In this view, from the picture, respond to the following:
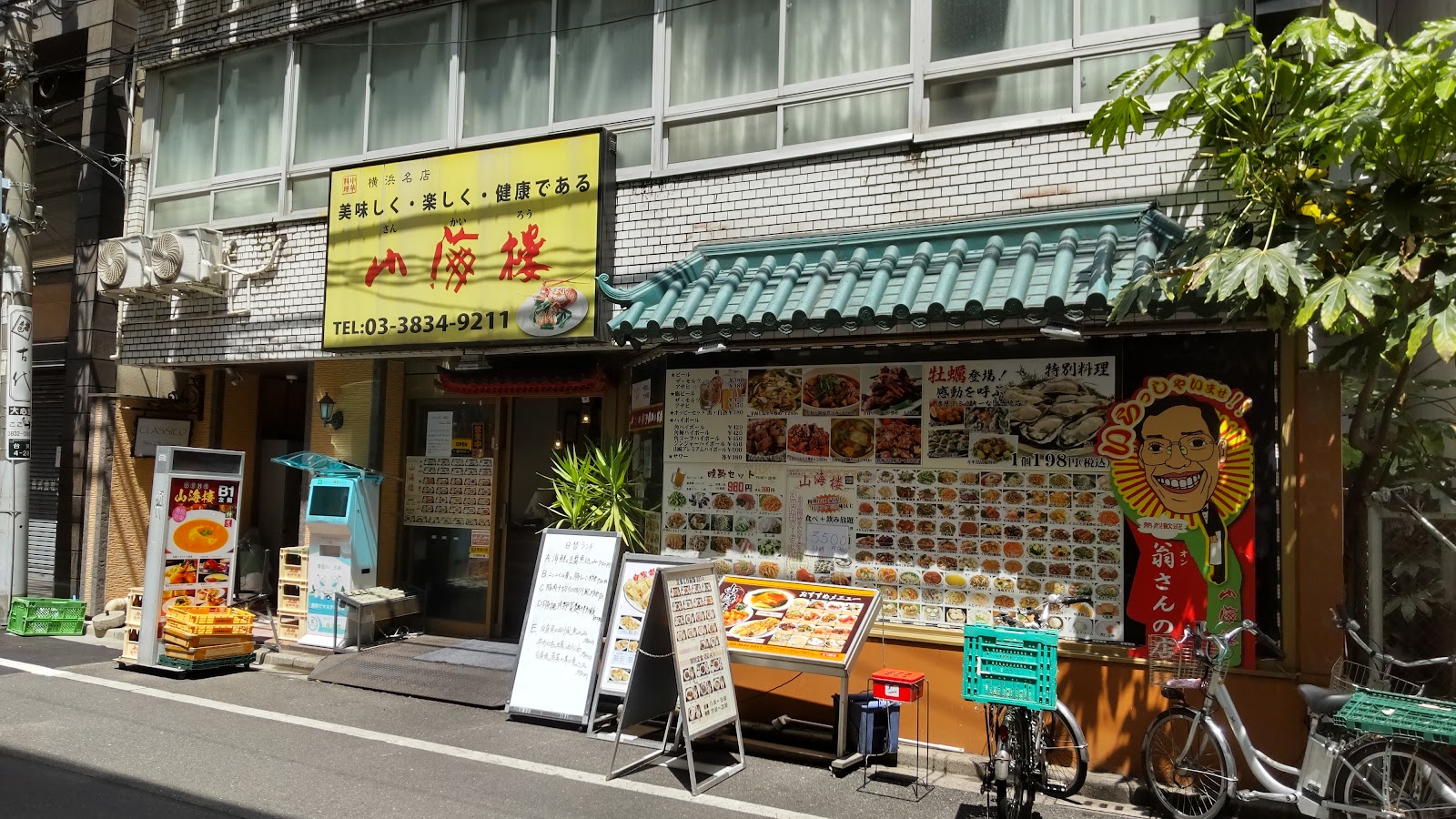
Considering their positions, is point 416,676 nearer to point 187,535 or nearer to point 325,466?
point 325,466

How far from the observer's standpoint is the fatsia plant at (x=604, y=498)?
30.7 feet

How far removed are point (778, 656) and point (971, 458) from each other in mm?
2253

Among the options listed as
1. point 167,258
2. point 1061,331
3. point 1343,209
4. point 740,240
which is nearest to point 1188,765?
point 1061,331

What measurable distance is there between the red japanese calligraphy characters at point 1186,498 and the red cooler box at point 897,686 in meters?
1.67

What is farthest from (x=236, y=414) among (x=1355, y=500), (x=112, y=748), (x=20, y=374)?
(x=1355, y=500)

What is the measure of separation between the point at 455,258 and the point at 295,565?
4.23 meters

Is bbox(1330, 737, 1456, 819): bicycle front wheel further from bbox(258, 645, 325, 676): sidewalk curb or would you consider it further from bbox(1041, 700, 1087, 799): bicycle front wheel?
bbox(258, 645, 325, 676): sidewalk curb

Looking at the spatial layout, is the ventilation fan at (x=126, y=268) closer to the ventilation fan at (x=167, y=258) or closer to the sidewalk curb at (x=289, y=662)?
the ventilation fan at (x=167, y=258)

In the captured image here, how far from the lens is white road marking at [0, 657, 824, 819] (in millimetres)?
6547

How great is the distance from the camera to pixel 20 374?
1259 centimetres

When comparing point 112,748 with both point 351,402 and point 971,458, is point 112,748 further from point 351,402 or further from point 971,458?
point 971,458

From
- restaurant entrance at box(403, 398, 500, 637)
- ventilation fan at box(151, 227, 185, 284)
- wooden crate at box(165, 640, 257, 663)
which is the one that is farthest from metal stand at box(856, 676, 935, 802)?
ventilation fan at box(151, 227, 185, 284)

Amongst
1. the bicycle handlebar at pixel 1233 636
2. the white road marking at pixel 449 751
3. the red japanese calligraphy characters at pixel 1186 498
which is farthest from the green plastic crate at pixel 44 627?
→ the bicycle handlebar at pixel 1233 636

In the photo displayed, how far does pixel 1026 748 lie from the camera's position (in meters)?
6.26
